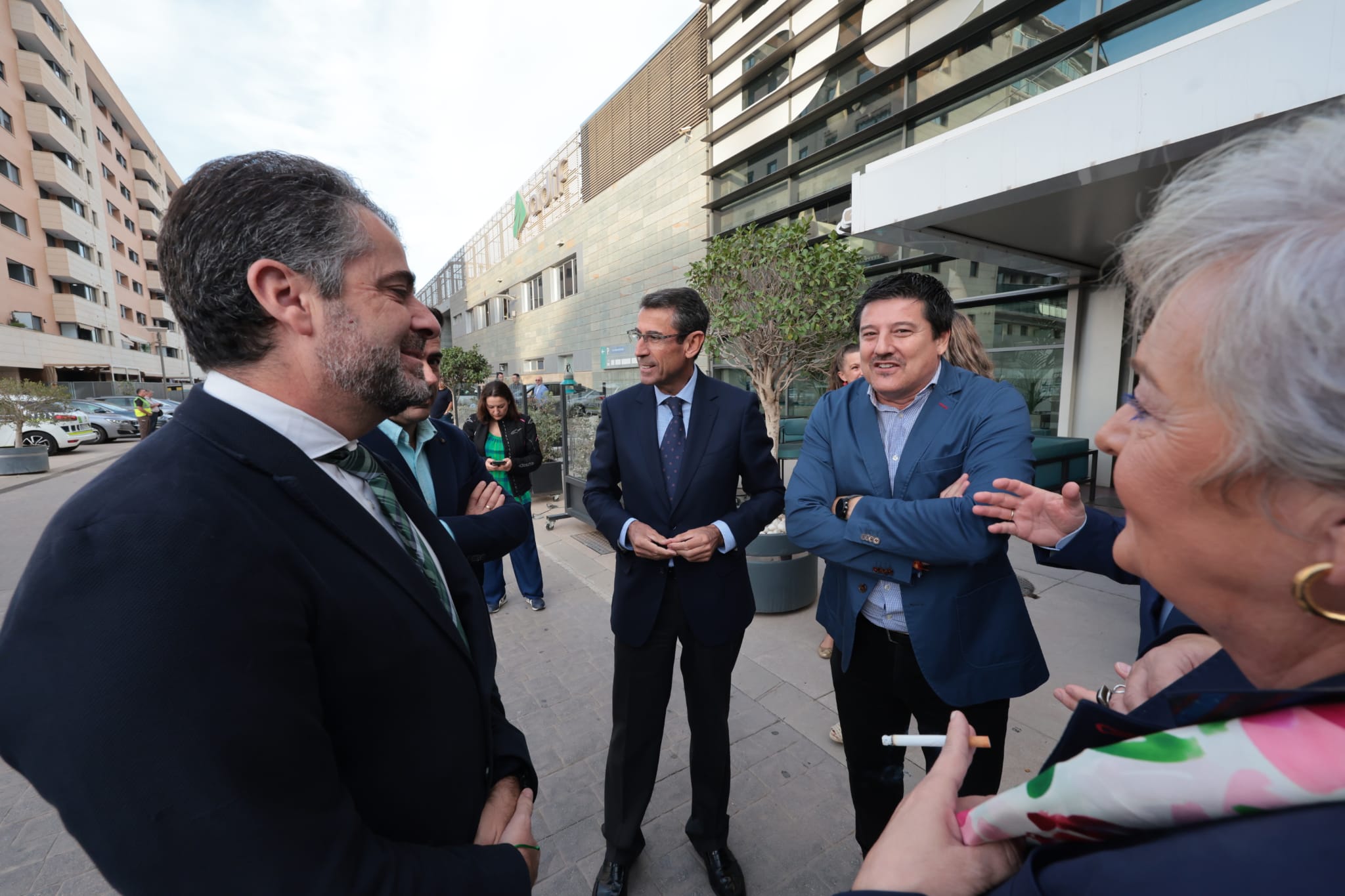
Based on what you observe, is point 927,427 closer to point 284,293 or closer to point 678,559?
point 678,559

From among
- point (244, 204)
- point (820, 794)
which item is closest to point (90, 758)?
point (244, 204)

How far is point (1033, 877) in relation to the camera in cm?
68

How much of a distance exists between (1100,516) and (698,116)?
63.9 ft

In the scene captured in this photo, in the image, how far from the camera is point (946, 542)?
1804mm

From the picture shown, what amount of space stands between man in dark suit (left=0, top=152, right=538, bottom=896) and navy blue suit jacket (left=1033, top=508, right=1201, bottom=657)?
1669 mm

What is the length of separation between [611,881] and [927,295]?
102 inches

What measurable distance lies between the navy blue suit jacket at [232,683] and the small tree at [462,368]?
26.1 meters

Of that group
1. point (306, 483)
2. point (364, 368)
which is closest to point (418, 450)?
→ point (364, 368)

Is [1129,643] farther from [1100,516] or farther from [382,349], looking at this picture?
[382,349]

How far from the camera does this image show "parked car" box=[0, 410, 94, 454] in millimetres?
15153

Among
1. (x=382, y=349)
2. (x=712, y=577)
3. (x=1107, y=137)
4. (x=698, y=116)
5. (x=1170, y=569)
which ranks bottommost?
(x=712, y=577)

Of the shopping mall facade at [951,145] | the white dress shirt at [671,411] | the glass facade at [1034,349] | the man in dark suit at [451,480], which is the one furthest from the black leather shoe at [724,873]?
the glass facade at [1034,349]

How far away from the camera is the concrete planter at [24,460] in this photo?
11.9 meters

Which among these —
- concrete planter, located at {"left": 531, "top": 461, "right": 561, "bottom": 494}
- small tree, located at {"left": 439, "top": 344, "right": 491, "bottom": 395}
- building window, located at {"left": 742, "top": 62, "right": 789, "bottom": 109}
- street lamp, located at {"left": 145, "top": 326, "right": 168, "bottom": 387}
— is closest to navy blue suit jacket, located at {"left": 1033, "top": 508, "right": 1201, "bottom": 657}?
concrete planter, located at {"left": 531, "top": 461, "right": 561, "bottom": 494}
